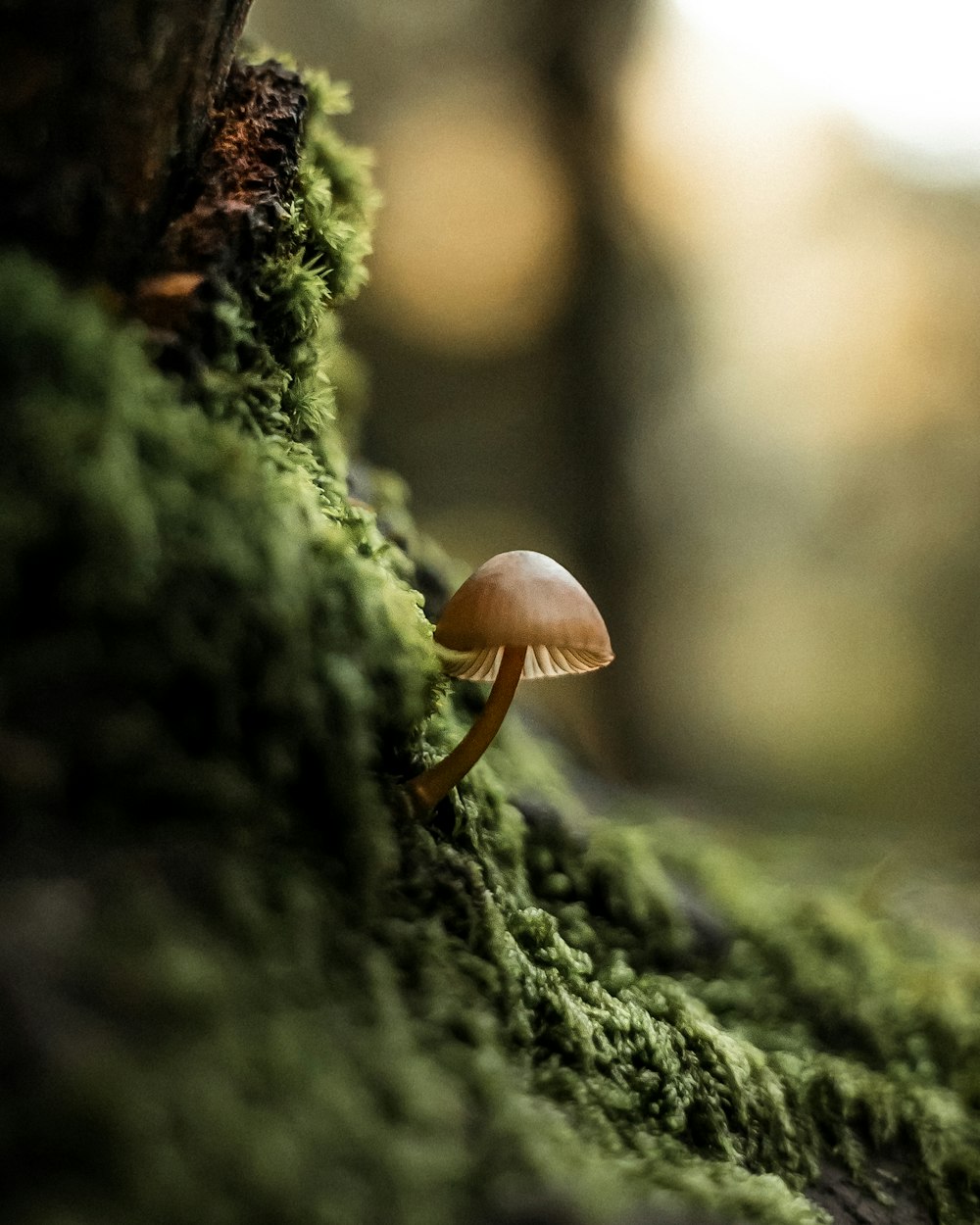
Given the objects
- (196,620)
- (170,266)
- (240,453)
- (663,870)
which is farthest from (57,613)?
(663,870)

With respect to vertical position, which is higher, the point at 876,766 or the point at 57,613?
the point at 876,766

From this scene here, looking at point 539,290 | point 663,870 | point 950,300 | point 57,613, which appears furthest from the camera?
point 539,290

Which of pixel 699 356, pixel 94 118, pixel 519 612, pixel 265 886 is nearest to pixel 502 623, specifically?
pixel 519 612

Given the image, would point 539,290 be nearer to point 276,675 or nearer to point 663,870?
point 663,870

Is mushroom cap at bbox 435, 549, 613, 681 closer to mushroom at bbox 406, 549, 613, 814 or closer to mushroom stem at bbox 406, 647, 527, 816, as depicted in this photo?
mushroom at bbox 406, 549, 613, 814

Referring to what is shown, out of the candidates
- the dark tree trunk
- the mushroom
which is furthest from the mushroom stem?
the dark tree trunk

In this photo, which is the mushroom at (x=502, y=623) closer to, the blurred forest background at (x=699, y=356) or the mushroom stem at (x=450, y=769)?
the mushroom stem at (x=450, y=769)

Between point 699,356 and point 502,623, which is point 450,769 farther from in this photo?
point 699,356
